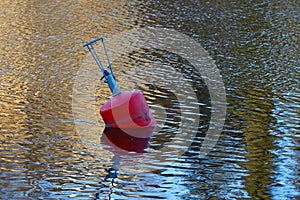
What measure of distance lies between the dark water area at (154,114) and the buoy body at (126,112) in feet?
1.42

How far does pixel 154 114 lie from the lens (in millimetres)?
15164

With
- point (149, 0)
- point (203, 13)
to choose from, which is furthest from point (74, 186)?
point (149, 0)

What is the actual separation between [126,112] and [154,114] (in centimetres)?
138

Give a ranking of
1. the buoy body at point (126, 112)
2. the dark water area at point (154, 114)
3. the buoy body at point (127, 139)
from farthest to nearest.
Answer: the buoy body at point (126, 112)
the buoy body at point (127, 139)
the dark water area at point (154, 114)

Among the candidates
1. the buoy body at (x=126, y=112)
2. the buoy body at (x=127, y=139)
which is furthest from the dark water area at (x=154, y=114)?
the buoy body at (x=126, y=112)

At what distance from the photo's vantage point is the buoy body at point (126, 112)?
1389 cm

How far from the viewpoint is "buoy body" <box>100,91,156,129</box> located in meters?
13.9

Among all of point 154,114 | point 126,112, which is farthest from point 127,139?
point 154,114

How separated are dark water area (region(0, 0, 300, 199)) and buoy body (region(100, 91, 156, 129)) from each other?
433 millimetres

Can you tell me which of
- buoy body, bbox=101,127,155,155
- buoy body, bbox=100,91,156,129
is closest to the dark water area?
buoy body, bbox=101,127,155,155

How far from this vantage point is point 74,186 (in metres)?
10.6

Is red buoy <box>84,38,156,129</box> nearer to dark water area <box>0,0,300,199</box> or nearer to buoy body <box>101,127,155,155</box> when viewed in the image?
buoy body <box>101,127,155,155</box>

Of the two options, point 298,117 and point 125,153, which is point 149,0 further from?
point 125,153

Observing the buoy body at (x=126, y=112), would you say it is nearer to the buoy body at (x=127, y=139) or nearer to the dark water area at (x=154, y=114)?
the buoy body at (x=127, y=139)
